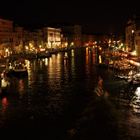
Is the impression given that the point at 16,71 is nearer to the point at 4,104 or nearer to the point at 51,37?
the point at 4,104

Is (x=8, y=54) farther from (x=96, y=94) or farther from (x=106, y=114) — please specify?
(x=106, y=114)

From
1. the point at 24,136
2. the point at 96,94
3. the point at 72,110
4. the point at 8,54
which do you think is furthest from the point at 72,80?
the point at 8,54

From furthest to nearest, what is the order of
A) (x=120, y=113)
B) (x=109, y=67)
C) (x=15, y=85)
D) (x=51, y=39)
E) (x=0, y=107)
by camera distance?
1. (x=51, y=39)
2. (x=109, y=67)
3. (x=15, y=85)
4. (x=0, y=107)
5. (x=120, y=113)

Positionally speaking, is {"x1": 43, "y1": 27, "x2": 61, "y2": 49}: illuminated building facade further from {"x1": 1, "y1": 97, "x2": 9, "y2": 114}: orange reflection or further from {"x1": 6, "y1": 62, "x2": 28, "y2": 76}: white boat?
{"x1": 1, "y1": 97, "x2": 9, "y2": 114}: orange reflection

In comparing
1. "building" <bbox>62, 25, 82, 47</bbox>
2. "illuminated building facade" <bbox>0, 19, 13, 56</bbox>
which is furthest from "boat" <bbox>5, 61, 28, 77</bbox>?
"building" <bbox>62, 25, 82, 47</bbox>

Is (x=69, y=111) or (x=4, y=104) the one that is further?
(x=4, y=104)

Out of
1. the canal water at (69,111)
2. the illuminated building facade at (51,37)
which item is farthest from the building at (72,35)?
the canal water at (69,111)

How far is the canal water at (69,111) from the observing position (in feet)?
58.6

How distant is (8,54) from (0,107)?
35.2 m

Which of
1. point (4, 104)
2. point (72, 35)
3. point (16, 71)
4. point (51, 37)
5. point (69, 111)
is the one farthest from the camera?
point (72, 35)

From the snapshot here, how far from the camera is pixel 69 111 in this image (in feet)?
70.1

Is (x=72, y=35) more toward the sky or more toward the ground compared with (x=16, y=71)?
more toward the sky

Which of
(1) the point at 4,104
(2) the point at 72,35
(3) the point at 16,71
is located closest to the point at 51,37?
(2) the point at 72,35

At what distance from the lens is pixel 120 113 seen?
20688 mm
